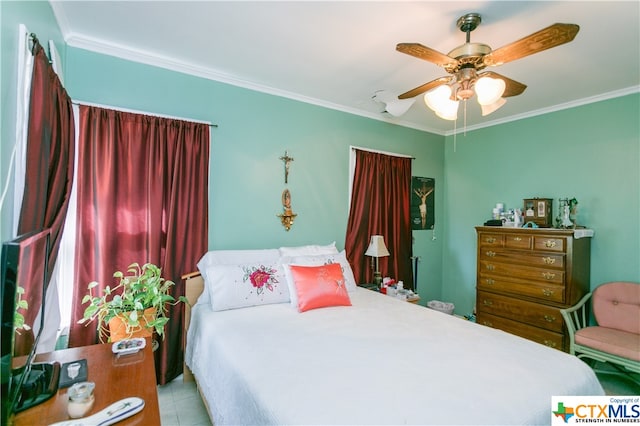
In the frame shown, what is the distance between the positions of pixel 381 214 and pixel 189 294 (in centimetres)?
221

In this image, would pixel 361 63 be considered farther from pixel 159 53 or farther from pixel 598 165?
pixel 598 165

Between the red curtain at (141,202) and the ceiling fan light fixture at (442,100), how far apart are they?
1.76m

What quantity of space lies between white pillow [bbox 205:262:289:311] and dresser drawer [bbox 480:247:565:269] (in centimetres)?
229

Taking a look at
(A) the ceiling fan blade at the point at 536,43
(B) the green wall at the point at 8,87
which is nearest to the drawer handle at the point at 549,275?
(A) the ceiling fan blade at the point at 536,43

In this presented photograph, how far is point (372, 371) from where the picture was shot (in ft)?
4.65

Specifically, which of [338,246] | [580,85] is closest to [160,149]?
[338,246]

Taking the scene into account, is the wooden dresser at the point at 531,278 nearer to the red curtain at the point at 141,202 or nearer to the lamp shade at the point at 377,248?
the lamp shade at the point at 377,248

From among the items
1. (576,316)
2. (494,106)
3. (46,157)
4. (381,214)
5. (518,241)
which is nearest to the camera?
(46,157)

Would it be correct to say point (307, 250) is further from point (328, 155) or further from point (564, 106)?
point (564, 106)

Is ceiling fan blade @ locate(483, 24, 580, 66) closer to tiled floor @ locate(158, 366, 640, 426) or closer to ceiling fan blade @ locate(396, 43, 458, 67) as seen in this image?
ceiling fan blade @ locate(396, 43, 458, 67)

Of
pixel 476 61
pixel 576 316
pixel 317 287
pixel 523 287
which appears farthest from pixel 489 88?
pixel 576 316

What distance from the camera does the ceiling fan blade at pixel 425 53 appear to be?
152 cm

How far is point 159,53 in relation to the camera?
2377mm

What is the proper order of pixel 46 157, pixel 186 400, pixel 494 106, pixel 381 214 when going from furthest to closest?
1. pixel 381 214
2. pixel 186 400
3. pixel 494 106
4. pixel 46 157
